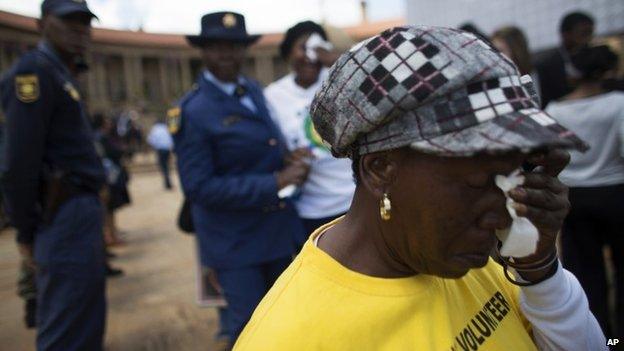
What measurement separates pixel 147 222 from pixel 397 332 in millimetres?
7990

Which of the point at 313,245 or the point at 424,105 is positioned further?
the point at 313,245

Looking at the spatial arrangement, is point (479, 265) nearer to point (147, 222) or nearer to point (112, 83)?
point (147, 222)

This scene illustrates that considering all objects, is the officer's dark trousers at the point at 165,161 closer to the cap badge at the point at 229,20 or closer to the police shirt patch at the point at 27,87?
the cap badge at the point at 229,20

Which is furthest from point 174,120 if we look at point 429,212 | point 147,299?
point 147,299

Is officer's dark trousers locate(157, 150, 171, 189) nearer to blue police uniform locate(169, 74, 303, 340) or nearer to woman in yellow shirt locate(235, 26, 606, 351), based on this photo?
blue police uniform locate(169, 74, 303, 340)

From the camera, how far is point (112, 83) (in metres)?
38.8

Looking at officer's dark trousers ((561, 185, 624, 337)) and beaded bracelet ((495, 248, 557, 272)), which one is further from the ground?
beaded bracelet ((495, 248, 557, 272))

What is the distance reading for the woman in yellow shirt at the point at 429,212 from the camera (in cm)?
88

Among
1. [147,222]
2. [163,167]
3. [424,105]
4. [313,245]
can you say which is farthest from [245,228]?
[163,167]

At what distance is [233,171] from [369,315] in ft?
5.83

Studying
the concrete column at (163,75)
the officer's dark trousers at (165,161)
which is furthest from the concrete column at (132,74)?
the officer's dark trousers at (165,161)

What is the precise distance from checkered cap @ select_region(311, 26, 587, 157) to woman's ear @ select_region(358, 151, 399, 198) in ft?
0.18

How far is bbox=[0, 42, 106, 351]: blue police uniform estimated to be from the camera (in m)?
2.29

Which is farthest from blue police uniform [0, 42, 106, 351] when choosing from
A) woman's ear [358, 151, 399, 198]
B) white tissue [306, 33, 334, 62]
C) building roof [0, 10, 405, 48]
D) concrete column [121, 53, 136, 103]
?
concrete column [121, 53, 136, 103]
